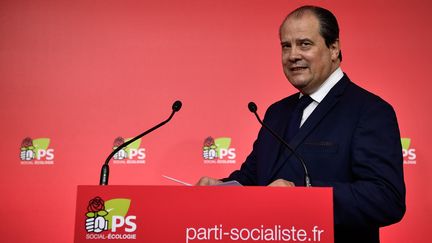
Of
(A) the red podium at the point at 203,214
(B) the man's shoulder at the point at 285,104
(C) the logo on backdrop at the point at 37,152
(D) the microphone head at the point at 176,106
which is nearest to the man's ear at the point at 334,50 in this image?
(B) the man's shoulder at the point at 285,104

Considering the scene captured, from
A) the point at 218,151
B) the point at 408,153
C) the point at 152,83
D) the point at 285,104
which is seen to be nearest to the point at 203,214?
the point at 285,104

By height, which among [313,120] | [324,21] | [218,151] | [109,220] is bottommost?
[109,220]

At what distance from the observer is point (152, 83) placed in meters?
3.28

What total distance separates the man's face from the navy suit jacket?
0.11m

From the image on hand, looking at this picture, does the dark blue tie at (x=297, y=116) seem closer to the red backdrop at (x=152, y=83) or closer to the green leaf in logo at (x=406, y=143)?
the red backdrop at (x=152, y=83)

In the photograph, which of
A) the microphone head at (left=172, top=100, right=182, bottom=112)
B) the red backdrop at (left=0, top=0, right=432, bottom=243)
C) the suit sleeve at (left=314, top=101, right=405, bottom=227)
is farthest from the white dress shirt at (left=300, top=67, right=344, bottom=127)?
the red backdrop at (left=0, top=0, right=432, bottom=243)

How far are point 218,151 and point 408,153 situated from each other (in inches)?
49.3

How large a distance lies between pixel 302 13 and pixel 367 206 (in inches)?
34.9

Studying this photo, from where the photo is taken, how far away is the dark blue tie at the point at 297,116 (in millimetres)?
1987

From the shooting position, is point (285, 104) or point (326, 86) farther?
point (285, 104)

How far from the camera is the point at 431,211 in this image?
121 inches

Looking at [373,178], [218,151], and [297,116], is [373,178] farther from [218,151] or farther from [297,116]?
[218,151]

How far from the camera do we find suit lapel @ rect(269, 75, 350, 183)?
1.85 metres

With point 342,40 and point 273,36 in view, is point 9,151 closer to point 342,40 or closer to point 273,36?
point 273,36
